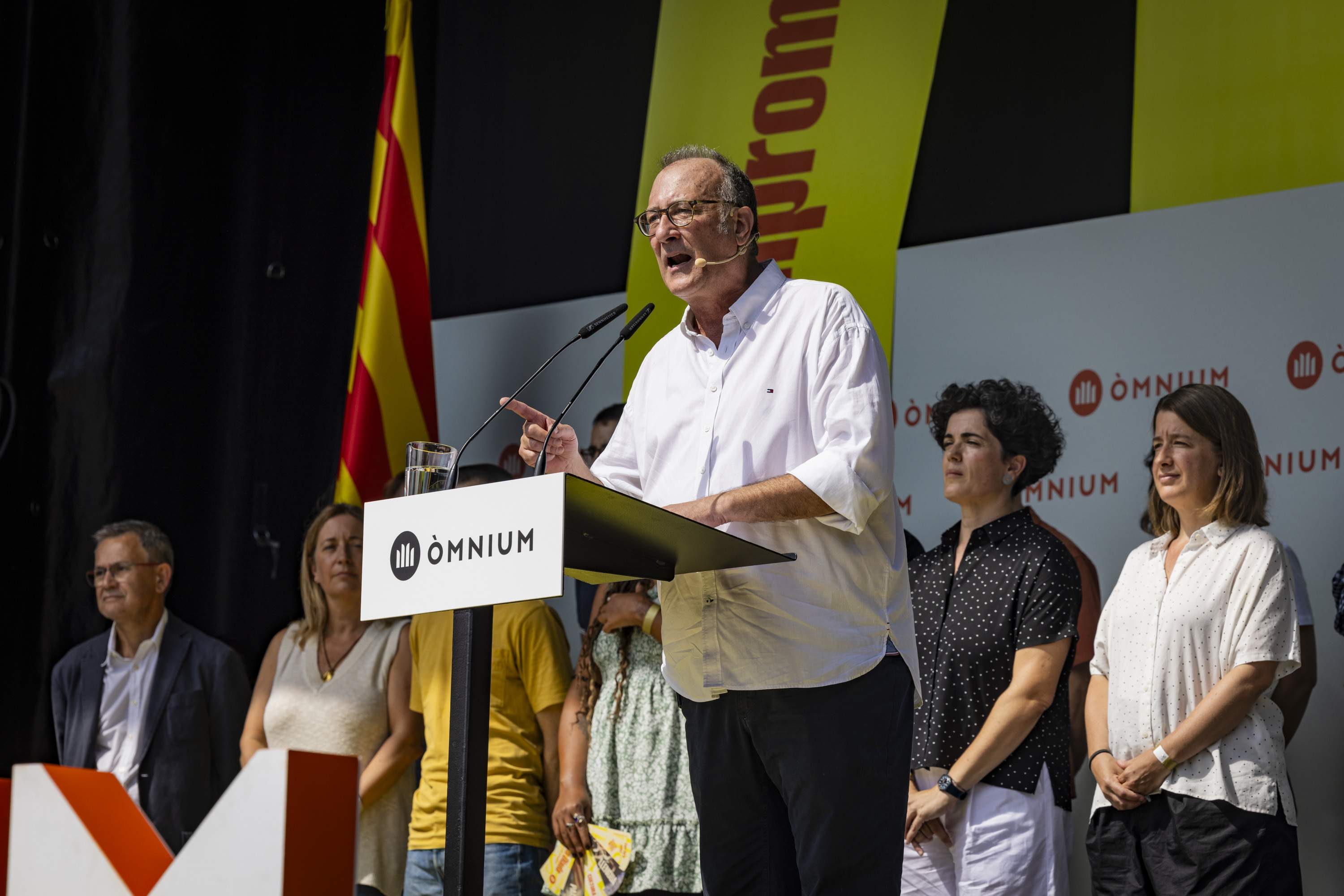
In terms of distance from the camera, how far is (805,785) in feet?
6.15

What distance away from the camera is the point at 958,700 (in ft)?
10.9

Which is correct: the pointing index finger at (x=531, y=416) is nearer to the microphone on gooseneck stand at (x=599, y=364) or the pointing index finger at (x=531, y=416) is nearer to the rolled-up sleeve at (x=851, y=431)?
the microphone on gooseneck stand at (x=599, y=364)

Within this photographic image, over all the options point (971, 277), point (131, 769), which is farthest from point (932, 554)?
point (131, 769)

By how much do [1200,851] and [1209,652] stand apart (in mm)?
425

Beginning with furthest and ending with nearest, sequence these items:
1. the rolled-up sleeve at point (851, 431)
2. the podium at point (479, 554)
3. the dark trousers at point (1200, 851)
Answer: the dark trousers at point (1200, 851), the rolled-up sleeve at point (851, 431), the podium at point (479, 554)

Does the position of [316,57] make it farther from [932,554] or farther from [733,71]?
[932,554]

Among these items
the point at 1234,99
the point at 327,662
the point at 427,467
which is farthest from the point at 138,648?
the point at 1234,99

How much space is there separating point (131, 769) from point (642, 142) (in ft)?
8.20

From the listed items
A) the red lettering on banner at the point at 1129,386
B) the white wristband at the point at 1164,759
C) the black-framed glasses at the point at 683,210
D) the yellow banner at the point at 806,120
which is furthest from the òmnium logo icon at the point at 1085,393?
the black-framed glasses at the point at 683,210

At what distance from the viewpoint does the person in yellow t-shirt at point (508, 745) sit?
3.46 meters

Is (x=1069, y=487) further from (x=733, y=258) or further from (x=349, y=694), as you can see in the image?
(x=349, y=694)

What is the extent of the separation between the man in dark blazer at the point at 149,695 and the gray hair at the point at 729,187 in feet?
8.53

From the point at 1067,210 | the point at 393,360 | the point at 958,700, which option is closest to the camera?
the point at 958,700

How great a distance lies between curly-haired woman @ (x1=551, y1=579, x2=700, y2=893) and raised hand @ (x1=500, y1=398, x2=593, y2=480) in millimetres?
1260
